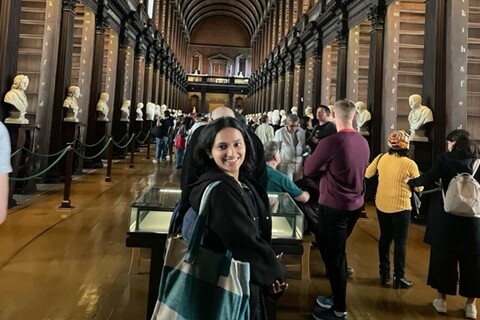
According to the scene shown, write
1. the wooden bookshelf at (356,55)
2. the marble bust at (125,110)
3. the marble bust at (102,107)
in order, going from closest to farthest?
1. the wooden bookshelf at (356,55)
2. the marble bust at (102,107)
3. the marble bust at (125,110)

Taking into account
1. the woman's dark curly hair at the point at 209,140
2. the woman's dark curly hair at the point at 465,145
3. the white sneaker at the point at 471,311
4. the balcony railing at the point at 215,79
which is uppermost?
the balcony railing at the point at 215,79

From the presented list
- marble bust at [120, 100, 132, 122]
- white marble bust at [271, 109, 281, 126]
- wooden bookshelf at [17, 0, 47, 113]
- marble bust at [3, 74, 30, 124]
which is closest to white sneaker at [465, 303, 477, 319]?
marble bust at [3, 74, 30, 124]

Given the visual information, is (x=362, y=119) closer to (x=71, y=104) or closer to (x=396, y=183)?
(x=396, y=183)

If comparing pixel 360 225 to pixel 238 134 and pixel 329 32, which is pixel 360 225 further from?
pixel 329 32

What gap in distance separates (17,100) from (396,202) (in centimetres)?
548

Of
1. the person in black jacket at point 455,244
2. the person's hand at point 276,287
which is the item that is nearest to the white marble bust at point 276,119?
the person in black jacket at point 455,244

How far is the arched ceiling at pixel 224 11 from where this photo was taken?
1465 inches

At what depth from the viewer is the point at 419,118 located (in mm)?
6285

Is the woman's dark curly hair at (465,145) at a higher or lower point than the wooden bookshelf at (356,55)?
lower

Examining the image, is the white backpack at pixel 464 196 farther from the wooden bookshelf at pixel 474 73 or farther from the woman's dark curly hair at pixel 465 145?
the wooden bookshelf at pixel 474 73

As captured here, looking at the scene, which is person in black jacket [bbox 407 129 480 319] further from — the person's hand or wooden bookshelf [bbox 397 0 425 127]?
wooden bookshelf [bbox 397 0 425 127]

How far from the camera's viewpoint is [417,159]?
637 centimetres

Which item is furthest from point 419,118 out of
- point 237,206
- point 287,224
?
point 237,206

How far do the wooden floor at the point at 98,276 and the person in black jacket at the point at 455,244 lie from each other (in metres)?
0.20
